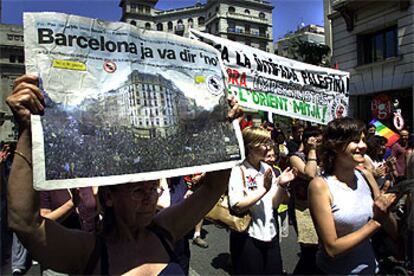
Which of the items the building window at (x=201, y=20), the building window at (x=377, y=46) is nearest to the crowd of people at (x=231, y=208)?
the building window at (x=377, y=46)

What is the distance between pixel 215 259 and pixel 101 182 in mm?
4169

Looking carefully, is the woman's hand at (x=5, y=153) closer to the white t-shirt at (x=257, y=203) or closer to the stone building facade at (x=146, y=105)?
the white t-shirt at (x=257, y=203)

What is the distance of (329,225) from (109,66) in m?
1.54

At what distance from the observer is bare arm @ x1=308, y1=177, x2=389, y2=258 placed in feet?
7.04

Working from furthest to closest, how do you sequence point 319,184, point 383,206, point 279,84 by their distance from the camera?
point 279,84 < point 319,184 < point 383,206

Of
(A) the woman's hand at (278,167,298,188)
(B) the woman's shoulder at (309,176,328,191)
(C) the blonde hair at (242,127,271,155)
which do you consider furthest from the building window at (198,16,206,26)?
(B) the woman's shoulder at (309,176,328,191)

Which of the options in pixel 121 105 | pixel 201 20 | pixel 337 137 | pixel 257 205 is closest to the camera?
pixel 121 105

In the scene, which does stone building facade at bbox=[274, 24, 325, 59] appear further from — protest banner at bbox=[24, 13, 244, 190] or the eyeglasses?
the eyeglasses

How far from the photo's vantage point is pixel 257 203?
315 centimetres

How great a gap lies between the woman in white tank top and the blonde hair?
0.72 meters

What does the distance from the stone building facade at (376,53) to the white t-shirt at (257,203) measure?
10.7 meters

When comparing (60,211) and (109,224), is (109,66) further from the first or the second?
(60,211)

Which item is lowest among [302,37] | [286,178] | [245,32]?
[286,178]

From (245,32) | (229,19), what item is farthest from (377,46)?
(245,32)
